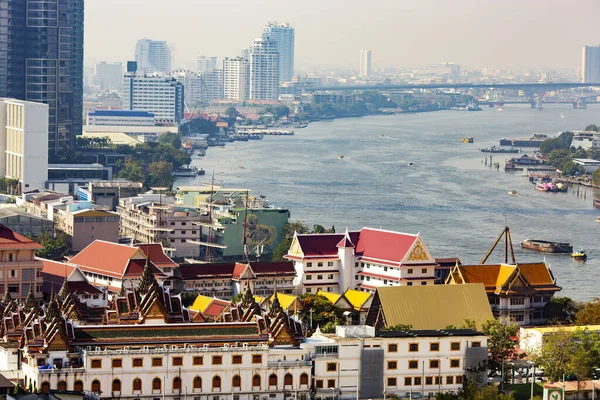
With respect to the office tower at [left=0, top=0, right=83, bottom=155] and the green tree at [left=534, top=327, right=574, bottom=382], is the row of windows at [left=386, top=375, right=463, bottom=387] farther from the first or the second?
the office tower at [left=0, top=0, right=83, bottom=155]

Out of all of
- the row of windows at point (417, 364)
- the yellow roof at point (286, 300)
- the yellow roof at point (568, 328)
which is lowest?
the row of windows at point (417, 364)

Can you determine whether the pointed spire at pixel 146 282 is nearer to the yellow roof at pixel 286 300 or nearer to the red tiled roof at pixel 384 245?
the yellow roof at pixel 286 300

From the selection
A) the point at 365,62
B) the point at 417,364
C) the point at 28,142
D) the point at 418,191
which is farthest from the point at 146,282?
the point at 365,62

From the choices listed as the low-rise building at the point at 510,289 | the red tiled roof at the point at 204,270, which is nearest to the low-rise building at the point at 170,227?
the red tiled roof at the point at 204,270

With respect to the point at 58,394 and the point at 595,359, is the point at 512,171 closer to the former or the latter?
the point at 595,359

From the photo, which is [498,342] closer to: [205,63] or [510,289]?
[510,289]

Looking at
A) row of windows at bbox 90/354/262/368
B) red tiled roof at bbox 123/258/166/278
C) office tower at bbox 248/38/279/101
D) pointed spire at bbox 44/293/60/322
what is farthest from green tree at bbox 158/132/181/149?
office tower at bbox 248/38/279/101

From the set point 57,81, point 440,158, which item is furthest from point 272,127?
point 57,81
